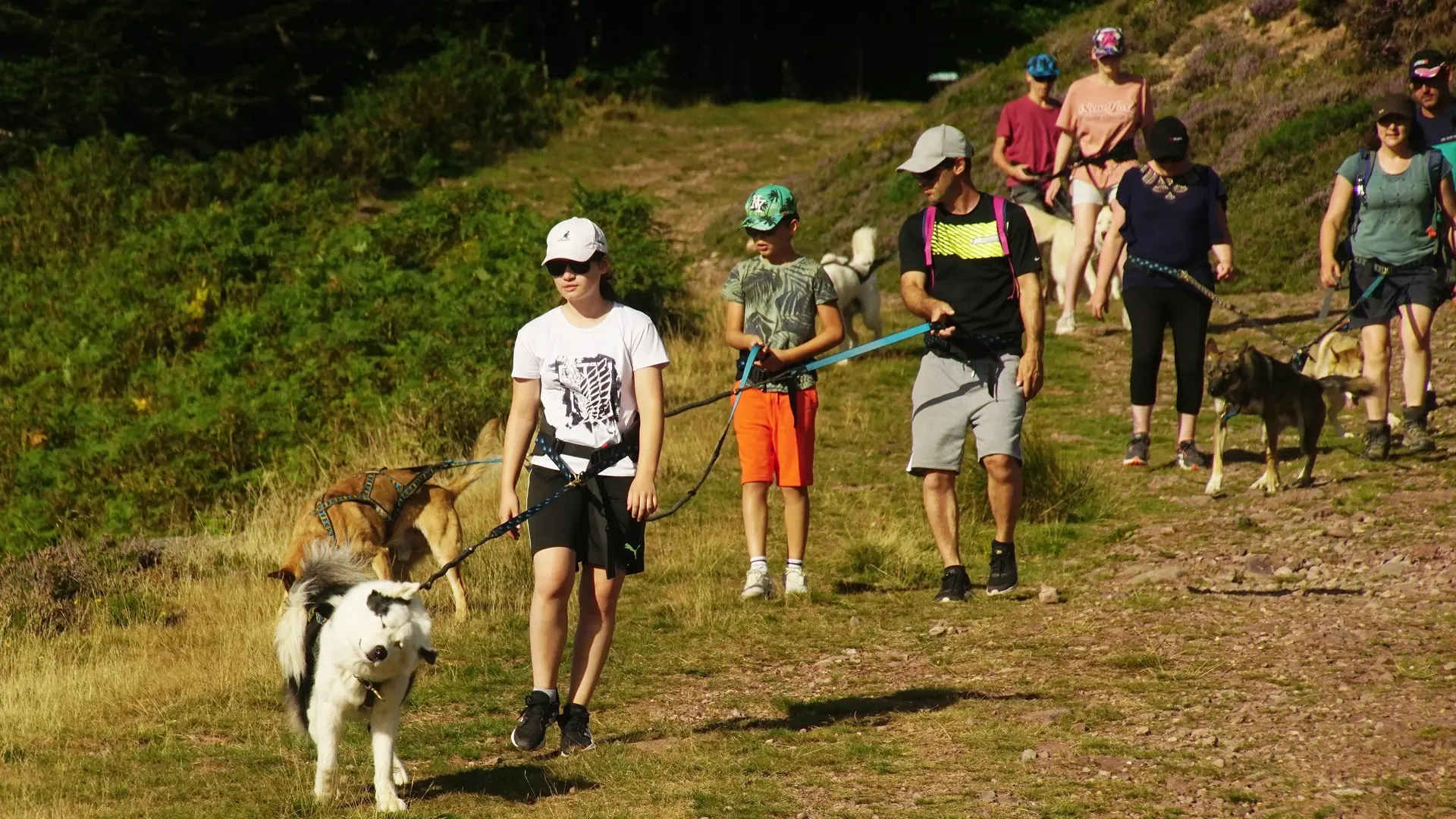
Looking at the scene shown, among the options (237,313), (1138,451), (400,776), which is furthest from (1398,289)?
(237,313)

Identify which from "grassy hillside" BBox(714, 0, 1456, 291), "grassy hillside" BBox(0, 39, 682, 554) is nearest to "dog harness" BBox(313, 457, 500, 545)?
"grassy hillside" BBox(0, 39, 682, 554)

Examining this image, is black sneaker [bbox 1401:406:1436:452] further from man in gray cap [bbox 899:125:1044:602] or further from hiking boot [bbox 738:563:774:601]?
hiking boot [bbox 738:563:774:601]

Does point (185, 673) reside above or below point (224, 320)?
below

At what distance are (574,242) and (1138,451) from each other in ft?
19.4

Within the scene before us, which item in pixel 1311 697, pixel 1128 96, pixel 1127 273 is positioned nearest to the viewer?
pixel 1311 697

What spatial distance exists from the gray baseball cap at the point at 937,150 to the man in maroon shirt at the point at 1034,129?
6205 millimetres

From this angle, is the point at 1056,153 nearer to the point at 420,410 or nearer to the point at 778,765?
the point at 420,410

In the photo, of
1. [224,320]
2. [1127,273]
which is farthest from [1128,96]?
[224,320]

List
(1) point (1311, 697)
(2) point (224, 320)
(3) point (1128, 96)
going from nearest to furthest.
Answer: (1) point (1311, 697) → (3) point (1128, 96) → (2) point (224, 320)

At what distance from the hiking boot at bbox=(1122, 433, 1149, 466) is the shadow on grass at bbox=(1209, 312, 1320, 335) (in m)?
4.37

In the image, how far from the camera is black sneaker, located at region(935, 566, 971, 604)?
7.84m

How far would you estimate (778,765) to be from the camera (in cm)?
566

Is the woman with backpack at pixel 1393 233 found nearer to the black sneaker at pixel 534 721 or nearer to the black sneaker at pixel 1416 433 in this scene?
the black sneaker at pixel 1416 433

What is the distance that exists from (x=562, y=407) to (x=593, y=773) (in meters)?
1.30
